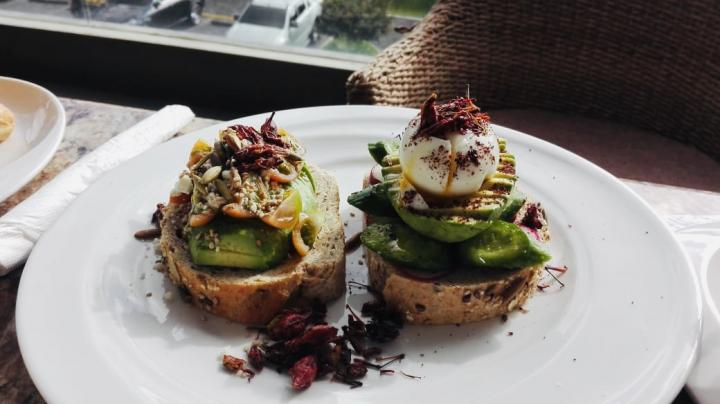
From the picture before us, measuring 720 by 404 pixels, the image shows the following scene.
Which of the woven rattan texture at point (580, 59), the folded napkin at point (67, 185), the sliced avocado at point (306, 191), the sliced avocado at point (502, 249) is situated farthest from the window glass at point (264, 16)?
the sliced avocado at point (502, 249)

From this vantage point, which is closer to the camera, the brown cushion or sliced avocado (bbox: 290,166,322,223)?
sliced avocado (bbox: 290,166,322,223)

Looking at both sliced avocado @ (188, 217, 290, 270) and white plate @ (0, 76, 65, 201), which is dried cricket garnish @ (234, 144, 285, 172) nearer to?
sliced avocado @ (188, 217, 290, 270)

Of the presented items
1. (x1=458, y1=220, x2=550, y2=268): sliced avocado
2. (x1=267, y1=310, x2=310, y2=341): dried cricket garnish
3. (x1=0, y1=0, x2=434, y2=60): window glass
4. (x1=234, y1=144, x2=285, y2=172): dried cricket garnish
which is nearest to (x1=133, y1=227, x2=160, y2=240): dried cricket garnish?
(x1=234, y1=144, x2=285, y2=172): dried cricket garnish

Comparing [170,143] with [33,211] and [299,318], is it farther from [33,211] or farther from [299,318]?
[299,318]

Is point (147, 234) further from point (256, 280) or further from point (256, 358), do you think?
point (256, 358)

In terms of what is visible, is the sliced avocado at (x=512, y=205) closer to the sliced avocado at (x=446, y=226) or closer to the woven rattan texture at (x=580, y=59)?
the sliced avocado at (x=446, y=226)

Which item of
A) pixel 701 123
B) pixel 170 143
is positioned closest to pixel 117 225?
pixel 170 143

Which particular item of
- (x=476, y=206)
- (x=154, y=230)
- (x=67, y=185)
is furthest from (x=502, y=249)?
(x=67, y=185)
